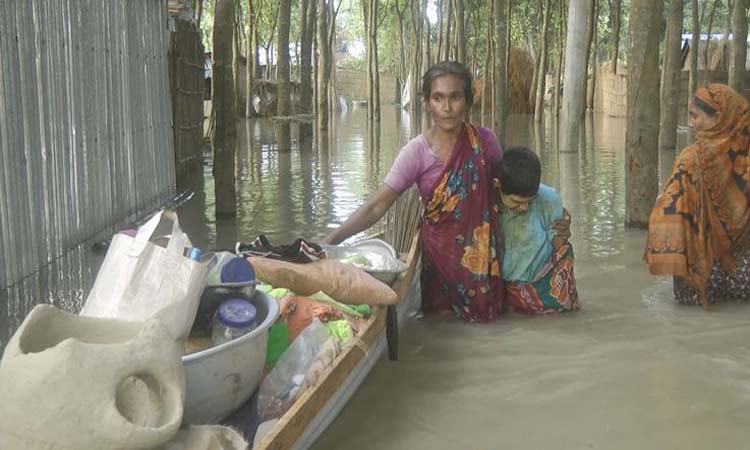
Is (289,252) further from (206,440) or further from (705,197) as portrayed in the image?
(705,197)

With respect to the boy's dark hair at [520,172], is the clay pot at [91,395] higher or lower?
lower

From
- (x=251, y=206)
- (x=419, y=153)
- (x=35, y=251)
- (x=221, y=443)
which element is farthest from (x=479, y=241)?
(x=251, y=206)

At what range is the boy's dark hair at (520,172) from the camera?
13.1ft

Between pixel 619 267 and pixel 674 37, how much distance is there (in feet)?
20.6

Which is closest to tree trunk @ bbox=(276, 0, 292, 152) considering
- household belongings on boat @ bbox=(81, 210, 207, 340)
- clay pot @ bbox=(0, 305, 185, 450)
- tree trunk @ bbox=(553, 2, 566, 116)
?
tree trunk @ bbox=(553, 2, 566, 116)

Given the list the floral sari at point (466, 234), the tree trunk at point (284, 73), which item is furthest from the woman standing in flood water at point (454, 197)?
the tree trunk at point (284, 73)

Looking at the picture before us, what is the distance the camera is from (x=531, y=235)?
4160mm

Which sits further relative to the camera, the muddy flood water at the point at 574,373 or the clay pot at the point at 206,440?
the muddy flood water at the point at 574,373

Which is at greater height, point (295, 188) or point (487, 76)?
point (487, 76)

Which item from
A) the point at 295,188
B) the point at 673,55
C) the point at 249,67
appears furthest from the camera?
the point at 249,67

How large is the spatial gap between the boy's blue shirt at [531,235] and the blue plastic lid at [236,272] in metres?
1.92

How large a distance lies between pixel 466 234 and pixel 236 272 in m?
1.72

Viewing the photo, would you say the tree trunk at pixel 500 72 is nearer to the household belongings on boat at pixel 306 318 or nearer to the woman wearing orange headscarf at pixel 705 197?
the woman wearing orange headscarf at pixel 705 197

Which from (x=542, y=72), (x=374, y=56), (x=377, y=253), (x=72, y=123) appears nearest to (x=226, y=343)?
(x=377, y=253)
